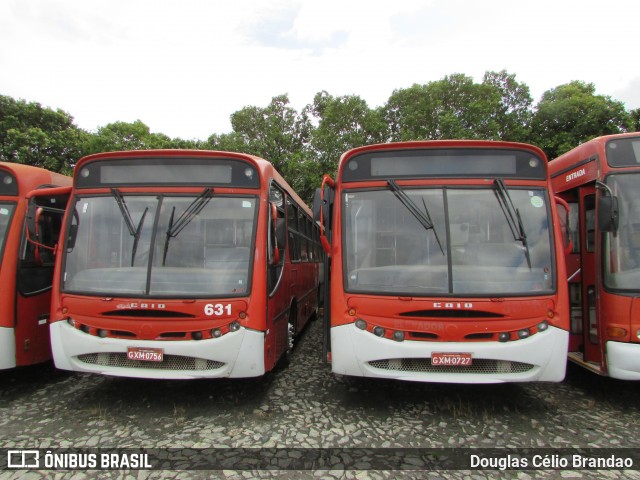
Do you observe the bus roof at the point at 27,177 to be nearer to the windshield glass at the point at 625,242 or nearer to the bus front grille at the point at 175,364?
the bus front grille at the point at 175,364

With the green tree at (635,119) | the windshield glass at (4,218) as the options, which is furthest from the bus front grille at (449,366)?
the green tree at (635,119)

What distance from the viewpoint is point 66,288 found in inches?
175

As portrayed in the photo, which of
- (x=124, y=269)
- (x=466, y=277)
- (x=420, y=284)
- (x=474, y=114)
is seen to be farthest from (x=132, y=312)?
(x=474, y=114)

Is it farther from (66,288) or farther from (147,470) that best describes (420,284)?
(66,288)

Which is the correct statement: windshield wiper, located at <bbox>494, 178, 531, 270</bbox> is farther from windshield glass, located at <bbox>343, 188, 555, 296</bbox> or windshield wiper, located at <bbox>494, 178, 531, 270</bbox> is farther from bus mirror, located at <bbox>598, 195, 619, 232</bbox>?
bus mirror, located at <bbox>598, 195, 619, 232</bbox>

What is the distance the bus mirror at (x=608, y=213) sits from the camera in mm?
4266

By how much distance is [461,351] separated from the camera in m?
3.96

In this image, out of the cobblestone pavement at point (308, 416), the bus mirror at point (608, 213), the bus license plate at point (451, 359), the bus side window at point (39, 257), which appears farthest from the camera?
the bus side window at point (39, 257)

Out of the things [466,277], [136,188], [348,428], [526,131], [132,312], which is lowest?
[348,428]

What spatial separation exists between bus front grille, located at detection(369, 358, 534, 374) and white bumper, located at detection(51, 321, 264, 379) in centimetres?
128

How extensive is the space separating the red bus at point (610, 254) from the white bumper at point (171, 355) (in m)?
3.72

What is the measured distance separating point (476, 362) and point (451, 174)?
1.96 meters

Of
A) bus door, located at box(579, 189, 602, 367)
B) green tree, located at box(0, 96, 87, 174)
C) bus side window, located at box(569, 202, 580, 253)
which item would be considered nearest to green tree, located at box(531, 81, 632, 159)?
bus side window, located at box(569, 202, 580, 253)

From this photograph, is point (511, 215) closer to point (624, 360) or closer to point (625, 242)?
point (625, 242)
